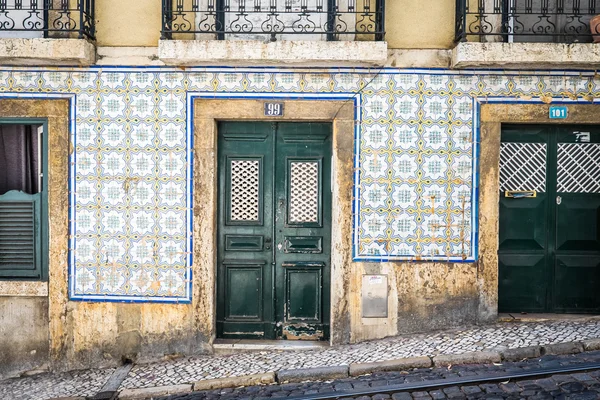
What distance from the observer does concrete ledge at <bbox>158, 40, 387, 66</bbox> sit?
6.55 m

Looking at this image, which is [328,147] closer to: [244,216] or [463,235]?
[244,216]

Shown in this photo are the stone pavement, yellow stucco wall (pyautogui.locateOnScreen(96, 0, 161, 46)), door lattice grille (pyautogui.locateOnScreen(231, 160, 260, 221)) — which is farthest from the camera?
door lattice grille (pyautogui.locateOnScreen(231, 160, 260, 221))

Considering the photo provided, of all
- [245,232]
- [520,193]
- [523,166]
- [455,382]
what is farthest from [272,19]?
[455,382]

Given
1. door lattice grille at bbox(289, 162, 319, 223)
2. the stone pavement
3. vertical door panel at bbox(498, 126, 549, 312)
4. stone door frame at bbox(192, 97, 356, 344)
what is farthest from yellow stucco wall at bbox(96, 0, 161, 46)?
vertical door panel at bbox(498, 126, 549, 312)

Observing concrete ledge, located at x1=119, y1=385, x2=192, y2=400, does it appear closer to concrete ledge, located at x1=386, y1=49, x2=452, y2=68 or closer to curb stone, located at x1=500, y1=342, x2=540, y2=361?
curb stone, located at x1=500, y1=342, x2=540, y2=361

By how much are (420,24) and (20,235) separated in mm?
5194

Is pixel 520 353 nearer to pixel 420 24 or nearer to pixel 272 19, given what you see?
pixel 420 24

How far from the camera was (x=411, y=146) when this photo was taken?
22.4ft

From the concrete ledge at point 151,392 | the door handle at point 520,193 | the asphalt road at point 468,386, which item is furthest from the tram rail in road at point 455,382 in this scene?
the door handle at point 520,193

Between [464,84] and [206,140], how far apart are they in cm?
297

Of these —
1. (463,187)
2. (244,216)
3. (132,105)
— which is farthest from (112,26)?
(463,187)

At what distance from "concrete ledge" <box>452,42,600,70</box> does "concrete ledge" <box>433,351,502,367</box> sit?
10.1ft

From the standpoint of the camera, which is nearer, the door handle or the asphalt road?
the asphalt road

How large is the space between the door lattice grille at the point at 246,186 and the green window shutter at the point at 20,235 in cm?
225
